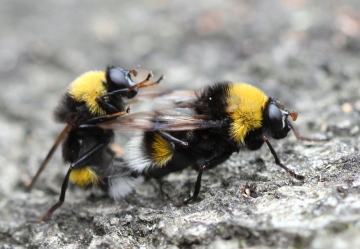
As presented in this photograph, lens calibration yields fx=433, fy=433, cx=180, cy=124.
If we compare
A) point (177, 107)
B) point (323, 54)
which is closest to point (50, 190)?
point (177, 107)

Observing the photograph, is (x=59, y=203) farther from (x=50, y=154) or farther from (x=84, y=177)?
(x=50, y=154)

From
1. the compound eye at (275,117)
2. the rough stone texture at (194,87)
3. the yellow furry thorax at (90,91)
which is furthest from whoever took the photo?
the yellow furry thorax at (90,91)

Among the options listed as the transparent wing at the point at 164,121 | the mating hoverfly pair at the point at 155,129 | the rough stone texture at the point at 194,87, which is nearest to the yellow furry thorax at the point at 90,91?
the mating hoverfly pair at the point at 155,129

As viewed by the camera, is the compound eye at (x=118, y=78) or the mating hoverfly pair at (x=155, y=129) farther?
the compound eye at (x=118, y=78)

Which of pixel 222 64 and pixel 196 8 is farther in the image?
pixel 196 8

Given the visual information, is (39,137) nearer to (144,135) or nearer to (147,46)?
(144,135)

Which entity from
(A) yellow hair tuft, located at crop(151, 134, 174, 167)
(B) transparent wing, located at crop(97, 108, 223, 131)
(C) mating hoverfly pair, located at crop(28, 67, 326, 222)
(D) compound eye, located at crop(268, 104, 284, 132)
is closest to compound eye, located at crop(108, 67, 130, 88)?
(C) mating hoverfly pair, located at crop(28, 67, 326, 222)

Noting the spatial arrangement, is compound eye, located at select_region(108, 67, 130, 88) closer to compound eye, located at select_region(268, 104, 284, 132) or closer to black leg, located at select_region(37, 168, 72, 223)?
black leg, located at select_region(37, 168, 72, 223)

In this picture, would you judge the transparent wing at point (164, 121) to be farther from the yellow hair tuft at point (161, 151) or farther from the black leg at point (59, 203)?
the black leg at point (59, 203)
